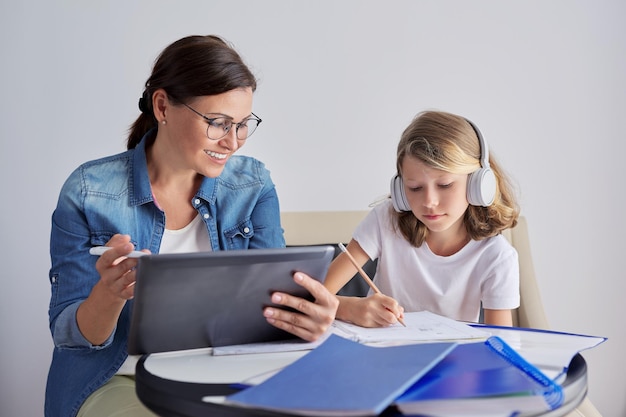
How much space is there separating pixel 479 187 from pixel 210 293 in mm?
831

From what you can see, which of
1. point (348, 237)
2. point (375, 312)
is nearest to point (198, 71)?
point (375, 312)

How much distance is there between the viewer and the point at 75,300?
1366mm

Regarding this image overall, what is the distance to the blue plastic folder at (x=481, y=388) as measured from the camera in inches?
31.2

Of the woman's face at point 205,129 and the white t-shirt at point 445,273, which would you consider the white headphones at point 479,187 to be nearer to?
the white t-shirt at point 445,273

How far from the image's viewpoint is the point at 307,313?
44.3 inches

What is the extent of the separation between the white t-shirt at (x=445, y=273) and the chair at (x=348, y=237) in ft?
0.88

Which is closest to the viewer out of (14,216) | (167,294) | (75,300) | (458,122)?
(167,294)

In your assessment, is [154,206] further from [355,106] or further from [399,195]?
[355,106]

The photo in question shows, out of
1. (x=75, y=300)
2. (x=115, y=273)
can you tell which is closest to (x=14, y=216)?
(x=75, y=300)

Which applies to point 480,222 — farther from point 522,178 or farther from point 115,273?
point 115,273

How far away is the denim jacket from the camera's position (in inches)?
52.7

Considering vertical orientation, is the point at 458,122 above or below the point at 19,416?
above

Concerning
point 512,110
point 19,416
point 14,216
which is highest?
point 512,110

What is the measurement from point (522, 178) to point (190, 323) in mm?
1746
